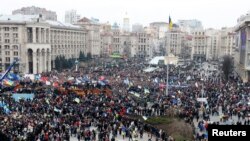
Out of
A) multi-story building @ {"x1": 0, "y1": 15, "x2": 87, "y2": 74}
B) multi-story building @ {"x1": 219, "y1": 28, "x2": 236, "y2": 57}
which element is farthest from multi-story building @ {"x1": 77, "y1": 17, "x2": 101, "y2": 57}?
multi-story building @ {"x1": 219, "y1": 28, "x2": 236, "y2": 57}

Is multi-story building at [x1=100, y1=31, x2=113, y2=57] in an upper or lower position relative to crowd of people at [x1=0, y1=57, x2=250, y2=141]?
A: upper

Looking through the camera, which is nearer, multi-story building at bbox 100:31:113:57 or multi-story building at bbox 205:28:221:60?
multi-story building at bbox 100:31:113:57

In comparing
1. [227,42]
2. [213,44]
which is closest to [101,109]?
[227,42]

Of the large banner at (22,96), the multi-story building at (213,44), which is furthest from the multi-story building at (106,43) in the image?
the large banner at (22,96)

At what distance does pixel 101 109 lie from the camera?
2633 cm

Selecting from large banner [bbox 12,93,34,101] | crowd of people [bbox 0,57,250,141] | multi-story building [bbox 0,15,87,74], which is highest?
multi-story building [bbox 0,15,87,74]

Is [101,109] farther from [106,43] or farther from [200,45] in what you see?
[200,45]

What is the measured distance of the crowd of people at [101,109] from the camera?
21.3m

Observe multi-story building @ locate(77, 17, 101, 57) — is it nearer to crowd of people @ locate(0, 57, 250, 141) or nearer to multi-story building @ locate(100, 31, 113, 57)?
multi-story building @ locate(100, 31, 113, 57)

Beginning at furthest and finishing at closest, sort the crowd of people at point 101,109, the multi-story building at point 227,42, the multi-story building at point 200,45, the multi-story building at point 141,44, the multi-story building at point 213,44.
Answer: the multi-story building at point 141,44
the multi-story building at point 213,44
the multi-story building at point 200,45
the multi-story building at point 227,42
the crowd of people at point 101,109

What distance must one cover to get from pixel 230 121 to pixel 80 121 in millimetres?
10638

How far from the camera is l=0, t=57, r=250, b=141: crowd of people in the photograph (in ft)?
70.0

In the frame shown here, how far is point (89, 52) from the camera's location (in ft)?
324

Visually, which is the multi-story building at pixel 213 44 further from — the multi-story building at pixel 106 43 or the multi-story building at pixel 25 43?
the multi-story building at pixel 25 43
